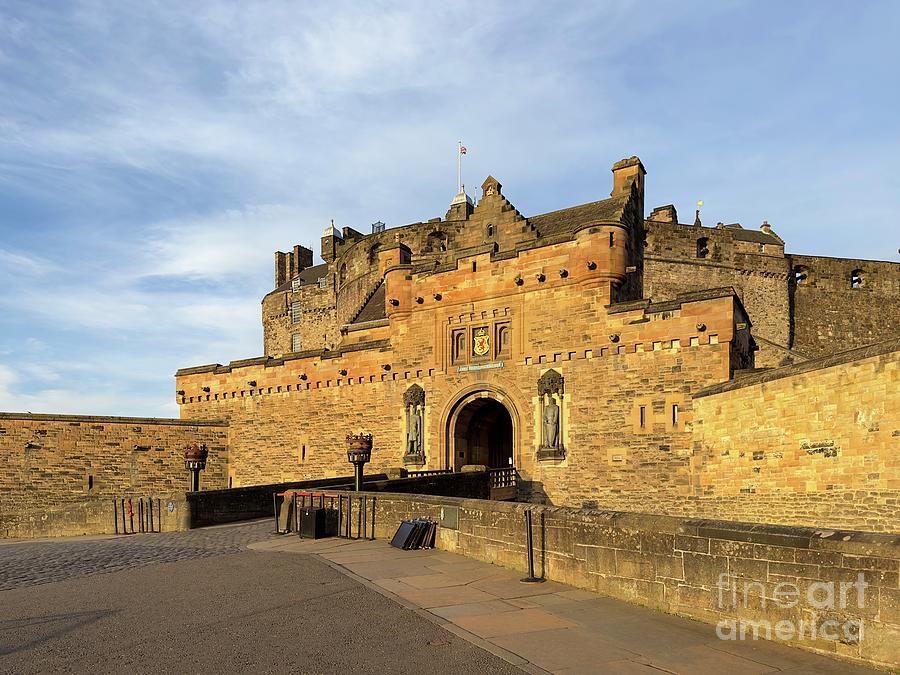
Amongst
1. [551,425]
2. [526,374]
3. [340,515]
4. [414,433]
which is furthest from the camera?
[414,433]

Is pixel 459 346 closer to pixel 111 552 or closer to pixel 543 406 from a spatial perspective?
pixel 543 406

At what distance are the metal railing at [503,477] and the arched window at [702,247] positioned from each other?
82.7 ft

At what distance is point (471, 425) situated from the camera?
2880cm

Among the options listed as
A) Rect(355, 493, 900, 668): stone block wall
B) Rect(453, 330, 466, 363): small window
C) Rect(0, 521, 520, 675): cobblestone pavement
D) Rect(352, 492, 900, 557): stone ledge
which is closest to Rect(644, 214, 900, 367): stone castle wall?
Rect(453, 330, 466, 363): small window

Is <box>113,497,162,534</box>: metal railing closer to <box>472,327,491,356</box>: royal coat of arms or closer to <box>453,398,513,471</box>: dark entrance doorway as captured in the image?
<box>453,398,513,471</box>: dark entrance doorway

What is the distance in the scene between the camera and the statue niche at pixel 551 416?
2456cm

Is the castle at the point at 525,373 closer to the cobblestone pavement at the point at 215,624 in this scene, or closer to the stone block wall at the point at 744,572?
the stone block wall at the point at 744,572

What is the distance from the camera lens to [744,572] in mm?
6938

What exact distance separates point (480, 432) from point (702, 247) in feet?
76.7

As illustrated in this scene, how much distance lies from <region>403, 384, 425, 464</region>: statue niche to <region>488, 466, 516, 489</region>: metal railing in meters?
4.12

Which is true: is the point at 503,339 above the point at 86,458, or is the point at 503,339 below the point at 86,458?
above

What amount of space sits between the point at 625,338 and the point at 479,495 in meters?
7.20

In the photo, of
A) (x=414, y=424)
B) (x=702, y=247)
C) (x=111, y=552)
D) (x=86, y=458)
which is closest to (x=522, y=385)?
(x=414, y=424)

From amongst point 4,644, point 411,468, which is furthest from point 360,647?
point 411,468
